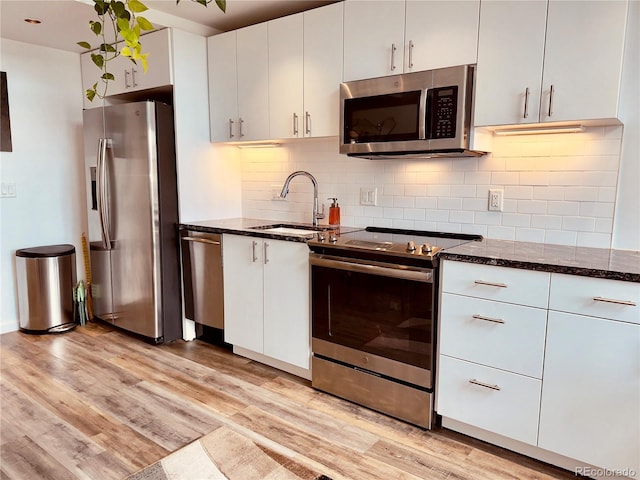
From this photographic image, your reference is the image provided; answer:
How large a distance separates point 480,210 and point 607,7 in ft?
3.54

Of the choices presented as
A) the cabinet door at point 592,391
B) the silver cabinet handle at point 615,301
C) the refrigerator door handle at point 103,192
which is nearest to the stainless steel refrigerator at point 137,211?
the refrigerator door handle at point 103,192

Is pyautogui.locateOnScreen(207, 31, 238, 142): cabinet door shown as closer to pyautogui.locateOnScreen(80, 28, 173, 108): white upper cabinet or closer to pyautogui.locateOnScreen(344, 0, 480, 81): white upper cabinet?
pyautogui.locateOnScreen(80, 28, 173, 108): white upper cabinet

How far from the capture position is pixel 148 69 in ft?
10.4

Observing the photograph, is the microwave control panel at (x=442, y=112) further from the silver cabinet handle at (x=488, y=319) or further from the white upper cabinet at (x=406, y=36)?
the silver cabinet handle at (x=488, y=319)

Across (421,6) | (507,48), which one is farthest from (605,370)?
(421,6)

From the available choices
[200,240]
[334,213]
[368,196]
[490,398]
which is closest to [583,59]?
[368,196]

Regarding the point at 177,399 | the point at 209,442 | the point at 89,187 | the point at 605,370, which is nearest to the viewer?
the point at 209,442

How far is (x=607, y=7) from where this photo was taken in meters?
1.86

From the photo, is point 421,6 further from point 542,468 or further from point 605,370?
point 542,468

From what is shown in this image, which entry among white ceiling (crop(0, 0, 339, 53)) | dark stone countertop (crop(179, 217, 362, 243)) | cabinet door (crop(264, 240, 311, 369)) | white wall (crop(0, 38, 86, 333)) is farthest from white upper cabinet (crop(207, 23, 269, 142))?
white wall (crop(0, 38, 86, 333))

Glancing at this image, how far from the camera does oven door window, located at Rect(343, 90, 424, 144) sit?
236cm

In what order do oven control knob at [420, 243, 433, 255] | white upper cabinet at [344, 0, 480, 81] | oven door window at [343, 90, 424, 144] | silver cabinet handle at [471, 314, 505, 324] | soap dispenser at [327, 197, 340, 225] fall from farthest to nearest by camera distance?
soap dispenser at [327, 197, 340, 225] < oven door window at [343, 90, 424, 144] < white upper cabinet at [344, 0, 480, 81] < oven control knob at [420, 243, 433, 255] < silver cabinet handle at [471, 314, 505, 324]

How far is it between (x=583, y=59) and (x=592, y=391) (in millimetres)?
1355

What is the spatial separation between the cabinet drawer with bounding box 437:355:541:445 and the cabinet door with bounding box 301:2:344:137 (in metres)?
1.52
